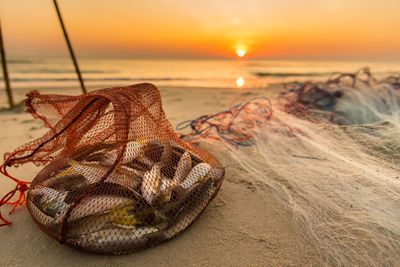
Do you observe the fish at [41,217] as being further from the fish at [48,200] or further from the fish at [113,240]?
the fish at [113,240]

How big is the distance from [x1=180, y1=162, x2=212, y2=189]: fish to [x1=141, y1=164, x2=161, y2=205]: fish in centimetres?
21

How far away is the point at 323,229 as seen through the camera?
6.27 feet

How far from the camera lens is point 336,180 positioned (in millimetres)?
2332

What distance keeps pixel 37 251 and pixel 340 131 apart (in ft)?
11.1

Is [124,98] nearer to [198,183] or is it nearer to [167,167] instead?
[167,167]

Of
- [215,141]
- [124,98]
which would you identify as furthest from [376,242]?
[215,141]

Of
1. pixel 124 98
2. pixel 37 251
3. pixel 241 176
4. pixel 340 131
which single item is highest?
pixel 124 98

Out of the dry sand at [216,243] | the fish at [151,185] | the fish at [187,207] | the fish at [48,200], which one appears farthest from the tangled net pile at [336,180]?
the fish at [48,200]

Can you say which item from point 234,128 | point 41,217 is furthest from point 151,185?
point 234,128

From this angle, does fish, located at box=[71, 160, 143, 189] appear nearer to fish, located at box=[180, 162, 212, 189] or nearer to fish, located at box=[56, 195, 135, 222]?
fish, located at box=[56, 195, 135, 222]

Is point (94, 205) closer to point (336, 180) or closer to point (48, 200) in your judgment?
point (48, 200)

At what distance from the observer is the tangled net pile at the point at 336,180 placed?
5.81 feet

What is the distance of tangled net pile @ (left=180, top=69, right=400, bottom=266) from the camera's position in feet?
5.81

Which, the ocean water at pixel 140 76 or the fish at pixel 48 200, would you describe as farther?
the ocean water at pixel 140 76
